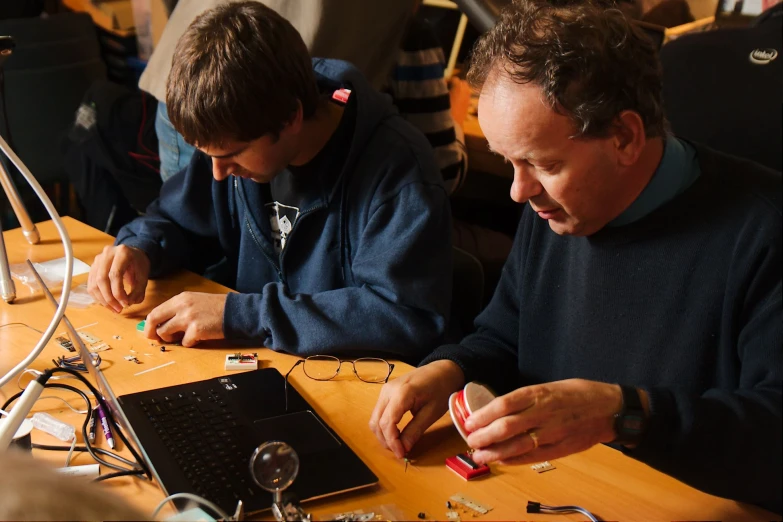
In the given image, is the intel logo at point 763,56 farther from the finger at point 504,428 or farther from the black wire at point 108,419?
the black wire at point 108,419

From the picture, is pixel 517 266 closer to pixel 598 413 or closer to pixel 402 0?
pixel 598 413

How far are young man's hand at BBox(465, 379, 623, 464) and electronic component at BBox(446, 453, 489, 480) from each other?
13 cm

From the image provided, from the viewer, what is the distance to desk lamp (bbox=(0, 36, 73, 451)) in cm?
101

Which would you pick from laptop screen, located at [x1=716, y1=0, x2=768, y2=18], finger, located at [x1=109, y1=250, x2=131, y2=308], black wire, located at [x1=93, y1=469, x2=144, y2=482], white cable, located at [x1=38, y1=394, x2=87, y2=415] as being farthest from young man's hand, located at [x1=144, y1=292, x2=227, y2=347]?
laptop screen, located at [x1=716, y1=0, x2=768, y2=18]

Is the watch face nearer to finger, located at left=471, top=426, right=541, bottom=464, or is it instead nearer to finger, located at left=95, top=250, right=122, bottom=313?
finger, located at left=471, top=426, right=541, bottom=464

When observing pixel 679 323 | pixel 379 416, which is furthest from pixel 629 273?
pixel 379 416

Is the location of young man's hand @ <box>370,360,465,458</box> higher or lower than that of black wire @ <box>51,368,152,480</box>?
higher

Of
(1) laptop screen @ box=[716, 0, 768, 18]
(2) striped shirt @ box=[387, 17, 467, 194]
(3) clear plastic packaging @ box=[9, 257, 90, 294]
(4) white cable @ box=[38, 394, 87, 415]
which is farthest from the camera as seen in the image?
(2) striped shirt @ box=[387, 17, 467, 194]

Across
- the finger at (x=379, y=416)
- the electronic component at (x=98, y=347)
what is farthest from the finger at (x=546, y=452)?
the electronic component at (x=98, y=347)

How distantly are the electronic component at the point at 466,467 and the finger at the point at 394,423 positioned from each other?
7 cm

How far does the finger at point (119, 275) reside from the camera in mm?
1553

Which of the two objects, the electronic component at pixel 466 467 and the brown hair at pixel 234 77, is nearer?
the electronic component at pixel 466 467

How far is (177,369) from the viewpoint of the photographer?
1354 millimetres

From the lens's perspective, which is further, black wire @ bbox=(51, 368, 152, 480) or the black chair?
the black chair
